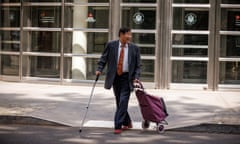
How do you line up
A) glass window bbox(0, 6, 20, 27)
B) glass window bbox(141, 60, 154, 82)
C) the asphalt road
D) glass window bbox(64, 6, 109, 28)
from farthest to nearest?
glass window bbox(0, 6, 20, 27), glass window bbox(64, 6, 109, 28), glass window bbox(141, 60, 154, 82), the asphalt road

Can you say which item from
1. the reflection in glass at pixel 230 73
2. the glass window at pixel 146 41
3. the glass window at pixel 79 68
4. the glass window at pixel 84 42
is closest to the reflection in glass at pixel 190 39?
the glass window at pixel 146 41

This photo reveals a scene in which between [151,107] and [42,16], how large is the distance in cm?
829

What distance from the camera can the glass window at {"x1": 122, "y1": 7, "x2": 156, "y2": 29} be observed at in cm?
1630

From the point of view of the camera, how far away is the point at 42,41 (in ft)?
56.6

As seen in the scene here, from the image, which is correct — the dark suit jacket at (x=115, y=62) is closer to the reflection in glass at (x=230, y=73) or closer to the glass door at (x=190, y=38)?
Result: the glass door at (x=190, y=38)

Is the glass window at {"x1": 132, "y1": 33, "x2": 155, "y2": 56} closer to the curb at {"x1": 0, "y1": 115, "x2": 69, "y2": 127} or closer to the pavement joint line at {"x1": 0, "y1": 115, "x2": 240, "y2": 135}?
the pavement joint line at {"x1": 0, "y1": 115, "x2": 240, "y2": 135}

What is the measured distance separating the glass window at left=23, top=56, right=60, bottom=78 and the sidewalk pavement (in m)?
0.52

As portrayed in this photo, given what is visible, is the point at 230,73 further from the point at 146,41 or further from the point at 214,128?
the point at 214,128

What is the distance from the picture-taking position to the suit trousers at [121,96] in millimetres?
9961

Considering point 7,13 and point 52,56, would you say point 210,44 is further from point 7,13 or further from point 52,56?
point 7,13

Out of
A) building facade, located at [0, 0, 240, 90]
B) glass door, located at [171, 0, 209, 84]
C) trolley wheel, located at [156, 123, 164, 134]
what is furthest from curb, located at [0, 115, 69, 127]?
glass door, located at [171, 0, 209, 84]

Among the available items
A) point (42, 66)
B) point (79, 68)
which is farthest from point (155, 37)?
point (42, 66)

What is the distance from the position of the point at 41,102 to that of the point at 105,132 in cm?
359

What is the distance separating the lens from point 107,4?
1647cm
